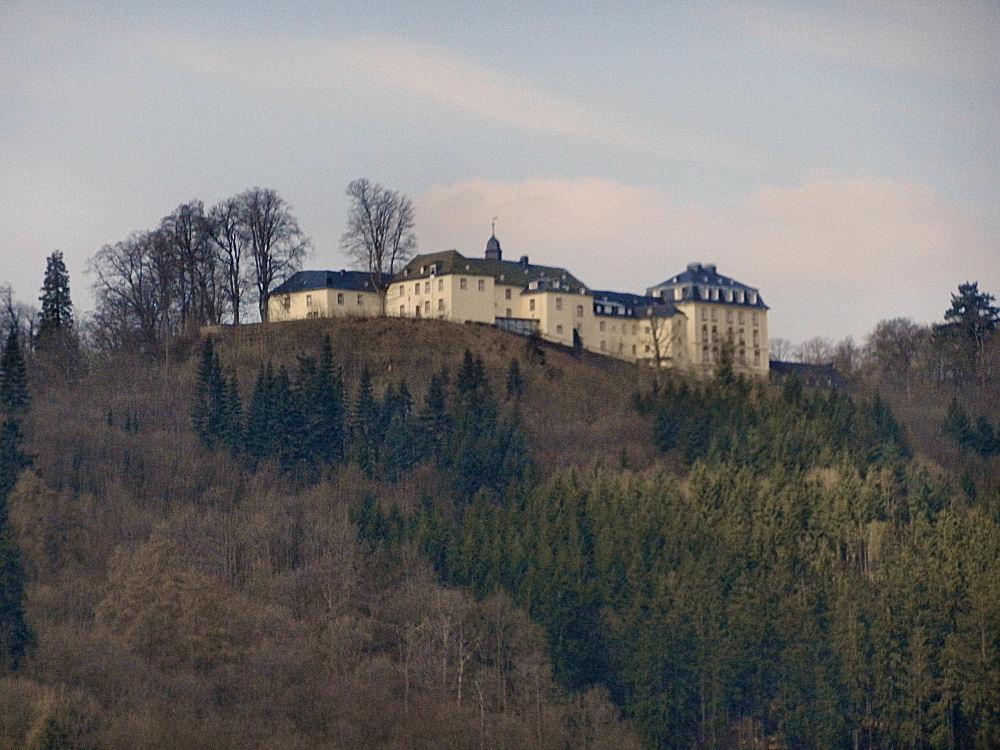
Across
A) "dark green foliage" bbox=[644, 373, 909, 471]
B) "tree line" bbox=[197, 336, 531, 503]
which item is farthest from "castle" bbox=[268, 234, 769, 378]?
"tree line" bbox=[197, 336, 531, 503]

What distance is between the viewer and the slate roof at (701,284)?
105m

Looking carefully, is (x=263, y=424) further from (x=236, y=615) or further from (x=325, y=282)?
(x=325, y=282)

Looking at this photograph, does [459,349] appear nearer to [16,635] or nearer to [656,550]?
[656,550]

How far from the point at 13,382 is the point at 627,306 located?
47259mm

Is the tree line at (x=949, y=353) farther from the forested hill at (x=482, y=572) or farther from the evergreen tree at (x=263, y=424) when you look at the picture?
the evergreen tree at (x=263, y=424)

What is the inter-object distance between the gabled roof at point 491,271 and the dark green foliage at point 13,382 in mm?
32094

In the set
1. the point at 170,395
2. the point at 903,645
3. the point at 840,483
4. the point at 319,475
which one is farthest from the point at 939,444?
the point at 170,395

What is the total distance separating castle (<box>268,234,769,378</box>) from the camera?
9512 centimetres

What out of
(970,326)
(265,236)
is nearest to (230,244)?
(265,236)

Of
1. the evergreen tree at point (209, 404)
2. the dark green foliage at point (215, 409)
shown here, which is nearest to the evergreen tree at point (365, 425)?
the dark green foliage at point (215, 409)

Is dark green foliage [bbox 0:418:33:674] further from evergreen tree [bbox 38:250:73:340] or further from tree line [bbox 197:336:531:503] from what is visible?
evergreen tree [bbox 38:250:73:340]

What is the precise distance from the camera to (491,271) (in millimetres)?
97688

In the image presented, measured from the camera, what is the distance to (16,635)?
50.8 meters

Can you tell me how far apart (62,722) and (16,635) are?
5.98 m
